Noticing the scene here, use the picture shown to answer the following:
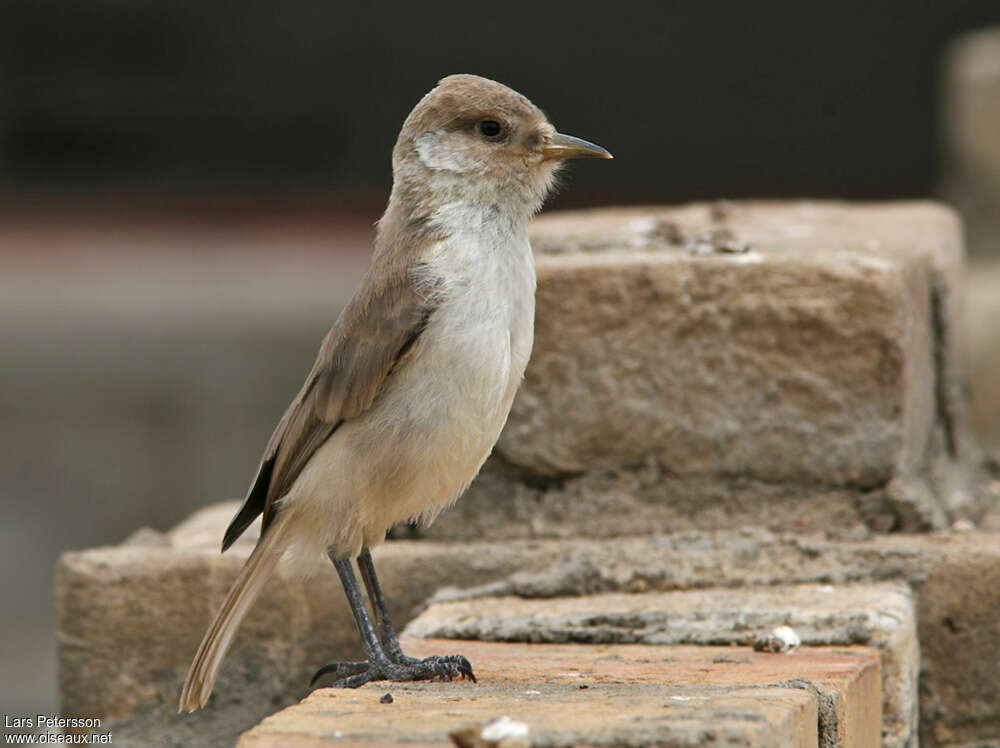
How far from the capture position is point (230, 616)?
3703 mm

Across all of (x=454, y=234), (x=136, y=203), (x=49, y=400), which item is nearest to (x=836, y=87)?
(x=136, y=203)

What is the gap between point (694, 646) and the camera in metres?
3.62

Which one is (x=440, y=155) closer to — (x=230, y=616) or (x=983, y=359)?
(x=230, y=616)

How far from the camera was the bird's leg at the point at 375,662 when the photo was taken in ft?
11.1

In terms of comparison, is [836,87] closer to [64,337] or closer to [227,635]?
[64,337]

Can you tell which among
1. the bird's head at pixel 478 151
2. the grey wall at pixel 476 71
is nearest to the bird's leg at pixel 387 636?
the bird's head at pixel 478 151

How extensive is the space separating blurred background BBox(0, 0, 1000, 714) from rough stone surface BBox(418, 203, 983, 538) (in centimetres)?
453

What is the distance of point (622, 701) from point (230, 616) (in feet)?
3.82

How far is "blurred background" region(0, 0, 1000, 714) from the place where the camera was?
30.2 ft

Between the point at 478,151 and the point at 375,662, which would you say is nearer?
the point at 375,662

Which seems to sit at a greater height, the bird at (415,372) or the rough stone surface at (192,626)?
the bird at (415,372)

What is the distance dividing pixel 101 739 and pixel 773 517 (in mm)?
1863

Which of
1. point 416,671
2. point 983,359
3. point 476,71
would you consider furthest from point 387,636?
point 476,71

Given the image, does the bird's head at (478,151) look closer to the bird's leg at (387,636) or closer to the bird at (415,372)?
the bird at (415,372)
